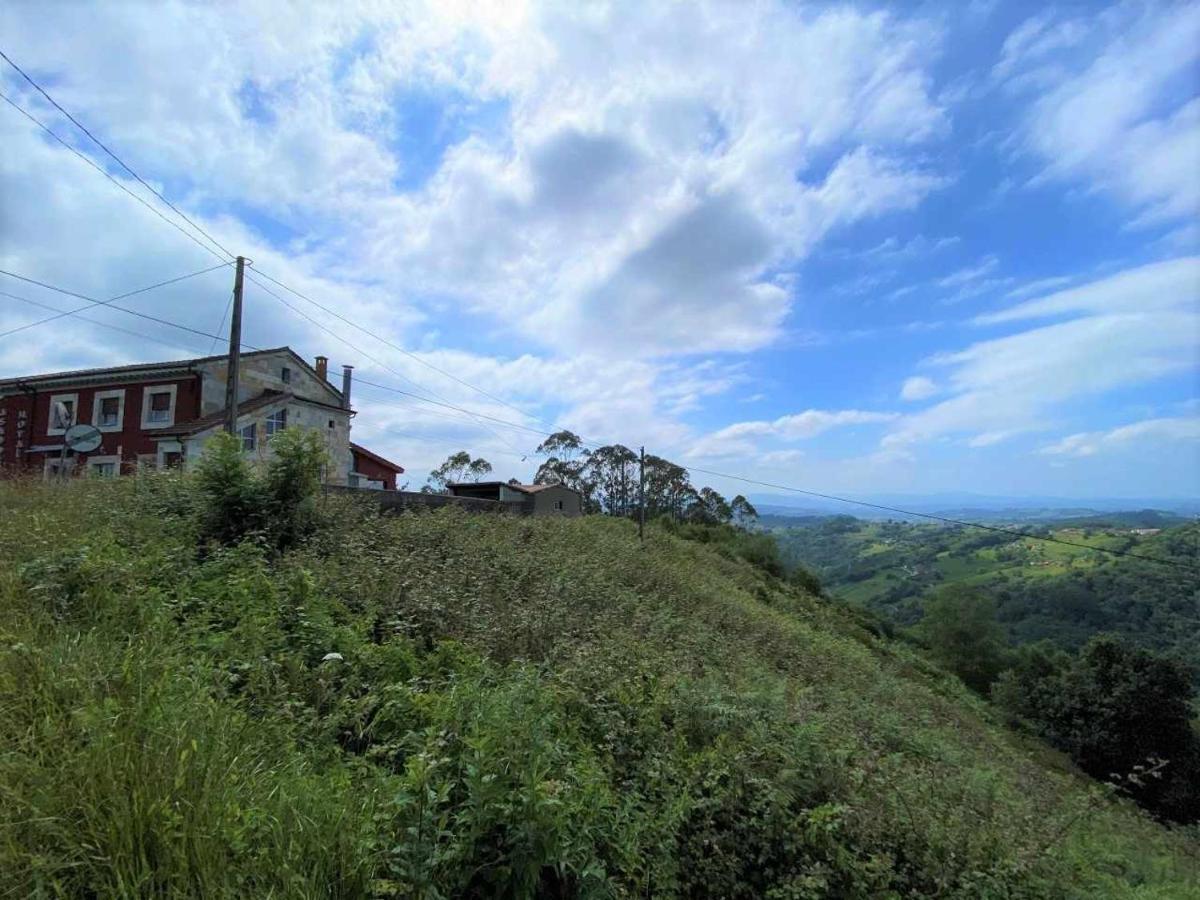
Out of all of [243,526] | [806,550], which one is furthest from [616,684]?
[806,550]

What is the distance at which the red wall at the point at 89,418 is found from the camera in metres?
22.7

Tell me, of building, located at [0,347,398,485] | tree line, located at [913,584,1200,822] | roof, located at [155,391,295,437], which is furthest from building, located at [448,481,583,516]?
tree line, located at [913,584,1200,822]

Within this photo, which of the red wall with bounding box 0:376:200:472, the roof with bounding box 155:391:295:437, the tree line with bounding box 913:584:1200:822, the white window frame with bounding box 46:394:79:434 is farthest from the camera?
the white window frame with bounding box 46:394:79:434

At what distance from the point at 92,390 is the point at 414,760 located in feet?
99.1

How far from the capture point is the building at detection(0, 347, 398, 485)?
73.7 feet

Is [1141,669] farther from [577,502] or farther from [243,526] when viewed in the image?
[243,526]

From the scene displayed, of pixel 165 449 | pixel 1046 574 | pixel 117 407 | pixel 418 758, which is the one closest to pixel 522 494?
pixel 165 449

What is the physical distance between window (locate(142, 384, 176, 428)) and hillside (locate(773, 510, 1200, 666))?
30.1m

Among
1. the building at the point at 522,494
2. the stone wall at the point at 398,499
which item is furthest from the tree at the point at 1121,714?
the stone wall at the point at 398,499

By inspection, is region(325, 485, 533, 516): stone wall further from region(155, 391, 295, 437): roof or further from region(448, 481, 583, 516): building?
region(155, 391, 295, 437): roof

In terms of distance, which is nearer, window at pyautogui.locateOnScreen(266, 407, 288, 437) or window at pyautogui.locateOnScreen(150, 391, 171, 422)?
window at pyautogui.locateOnScreen(150, 391, 171, 422)

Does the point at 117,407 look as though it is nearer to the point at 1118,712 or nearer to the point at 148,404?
the point at 148,404

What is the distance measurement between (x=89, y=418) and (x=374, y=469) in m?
12.7

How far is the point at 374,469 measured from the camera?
33.6m
